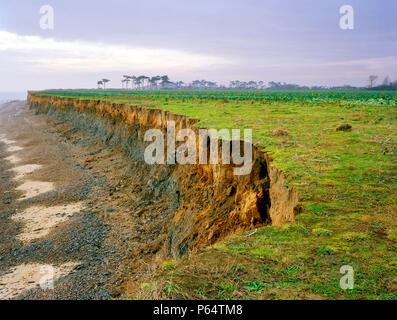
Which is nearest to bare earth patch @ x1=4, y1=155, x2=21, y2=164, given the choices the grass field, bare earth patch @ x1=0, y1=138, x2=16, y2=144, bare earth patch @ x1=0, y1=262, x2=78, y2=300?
bare earth patch @ x1=0, y1=138, x2=16, y2=144

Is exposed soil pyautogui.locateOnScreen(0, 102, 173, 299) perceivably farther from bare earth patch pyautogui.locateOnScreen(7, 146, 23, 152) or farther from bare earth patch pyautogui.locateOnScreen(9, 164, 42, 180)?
bare earth patch pyautogui.locateOnScreen(7, 146, 23, 152)

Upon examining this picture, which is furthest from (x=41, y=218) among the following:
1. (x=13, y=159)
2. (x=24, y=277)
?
(x=13, y=159)

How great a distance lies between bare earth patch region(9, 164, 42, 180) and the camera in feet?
88.7

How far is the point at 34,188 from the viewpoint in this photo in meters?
23.2

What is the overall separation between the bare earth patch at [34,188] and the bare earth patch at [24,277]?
10.0 metres

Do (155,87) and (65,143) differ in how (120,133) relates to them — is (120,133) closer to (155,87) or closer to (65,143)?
(65,143)

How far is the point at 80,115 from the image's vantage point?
43812mm

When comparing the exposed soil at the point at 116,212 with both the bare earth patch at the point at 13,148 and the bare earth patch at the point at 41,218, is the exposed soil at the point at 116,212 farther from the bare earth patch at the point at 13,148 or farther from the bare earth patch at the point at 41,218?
the bare earth patch at the point at 13,148

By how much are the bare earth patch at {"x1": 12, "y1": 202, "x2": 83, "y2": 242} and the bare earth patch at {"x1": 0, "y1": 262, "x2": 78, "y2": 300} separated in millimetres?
2867

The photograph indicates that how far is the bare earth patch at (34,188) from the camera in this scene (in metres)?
22.0

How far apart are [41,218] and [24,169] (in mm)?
13765

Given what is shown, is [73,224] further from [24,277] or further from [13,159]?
[13,159]
